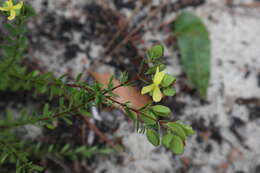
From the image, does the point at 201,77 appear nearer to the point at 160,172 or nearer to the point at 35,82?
the point at 160,172

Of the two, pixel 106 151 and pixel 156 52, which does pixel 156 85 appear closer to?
pixel 156 52

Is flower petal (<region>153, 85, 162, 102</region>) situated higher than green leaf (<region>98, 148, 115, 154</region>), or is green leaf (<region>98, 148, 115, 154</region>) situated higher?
flower petal (<region>153, 85, 162, 102</region>)

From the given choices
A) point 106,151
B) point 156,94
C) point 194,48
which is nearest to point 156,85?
point 156,94

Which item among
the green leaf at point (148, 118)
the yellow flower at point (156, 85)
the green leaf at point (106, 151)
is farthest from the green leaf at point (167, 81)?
the green leaf at point (106, 151)

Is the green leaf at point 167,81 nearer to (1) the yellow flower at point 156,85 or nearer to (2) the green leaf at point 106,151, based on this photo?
(1) the yellow flower at point 156,85

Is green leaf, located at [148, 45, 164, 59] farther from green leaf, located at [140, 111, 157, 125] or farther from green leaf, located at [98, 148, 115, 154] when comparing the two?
green leaf, located at [98, 148, 115, 154]

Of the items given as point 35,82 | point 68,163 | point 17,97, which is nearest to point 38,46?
point 17,97

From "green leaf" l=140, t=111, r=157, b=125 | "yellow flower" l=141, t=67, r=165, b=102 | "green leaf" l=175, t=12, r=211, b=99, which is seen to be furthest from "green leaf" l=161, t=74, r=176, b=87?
"green leaf" l=175, t=12, r=211, b=99

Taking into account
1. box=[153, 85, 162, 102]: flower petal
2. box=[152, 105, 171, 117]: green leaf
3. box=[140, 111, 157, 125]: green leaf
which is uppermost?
box=[153, 85, 162, 102]: flower petal
